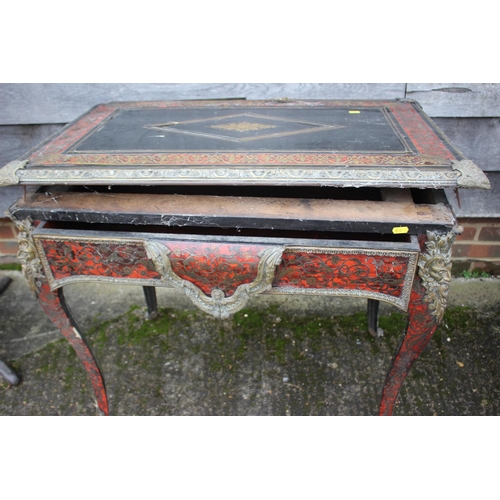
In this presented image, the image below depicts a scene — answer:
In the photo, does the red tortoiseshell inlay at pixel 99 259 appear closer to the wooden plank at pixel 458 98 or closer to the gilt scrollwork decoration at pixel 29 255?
the gilt scrollwork decoration at pixel 29 255

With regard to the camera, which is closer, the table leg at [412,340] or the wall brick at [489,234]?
the table leg at [412,340]

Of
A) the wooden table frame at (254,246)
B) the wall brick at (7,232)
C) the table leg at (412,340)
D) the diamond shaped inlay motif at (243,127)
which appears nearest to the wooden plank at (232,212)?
the wooden table frame at (254,246)

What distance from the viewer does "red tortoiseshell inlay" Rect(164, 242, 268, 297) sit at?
3.60ft

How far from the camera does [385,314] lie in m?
2.08

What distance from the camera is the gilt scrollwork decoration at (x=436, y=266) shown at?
105 centimetres

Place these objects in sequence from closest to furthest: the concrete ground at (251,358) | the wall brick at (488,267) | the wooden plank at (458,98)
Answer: the concrete ground at (251,358) < the wooden plank at (458,98) < the wall brick at (488,267)

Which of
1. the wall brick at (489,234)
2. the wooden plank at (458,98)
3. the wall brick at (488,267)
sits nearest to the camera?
the wooden plank at (458,98)

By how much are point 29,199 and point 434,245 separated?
3.44ft

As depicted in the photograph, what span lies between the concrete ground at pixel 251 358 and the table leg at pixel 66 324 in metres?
0.24

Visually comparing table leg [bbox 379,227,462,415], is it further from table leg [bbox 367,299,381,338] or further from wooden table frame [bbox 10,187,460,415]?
table leg [bbox 367,299,381,338]

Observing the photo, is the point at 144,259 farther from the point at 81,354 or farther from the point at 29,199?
the point at 81,354

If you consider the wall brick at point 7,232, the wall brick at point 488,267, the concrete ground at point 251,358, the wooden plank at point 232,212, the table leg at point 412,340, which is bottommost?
the concrete ground at point 251,358

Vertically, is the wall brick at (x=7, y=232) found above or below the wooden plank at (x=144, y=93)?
below
